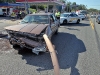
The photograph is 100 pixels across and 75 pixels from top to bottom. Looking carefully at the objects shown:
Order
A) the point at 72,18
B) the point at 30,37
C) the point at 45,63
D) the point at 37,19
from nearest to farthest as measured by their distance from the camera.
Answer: the point at 45,63 → the point at 30,37 → the point at 37,19 → the point at 72,18

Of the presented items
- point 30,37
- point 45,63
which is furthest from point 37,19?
point 45,63

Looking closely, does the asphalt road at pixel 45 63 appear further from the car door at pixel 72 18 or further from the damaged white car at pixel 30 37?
the car door at pixel 72 18

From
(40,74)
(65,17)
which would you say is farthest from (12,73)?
(65,17)

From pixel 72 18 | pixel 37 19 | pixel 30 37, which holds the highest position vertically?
pixel 37 19

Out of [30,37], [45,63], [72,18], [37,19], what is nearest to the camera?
[45,63]

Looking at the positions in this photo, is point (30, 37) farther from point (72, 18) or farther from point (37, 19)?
point (72, 18)

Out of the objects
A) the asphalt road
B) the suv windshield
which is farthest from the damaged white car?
the suv windshield

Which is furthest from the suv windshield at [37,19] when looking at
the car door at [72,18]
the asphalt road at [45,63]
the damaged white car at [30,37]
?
the car door at [72,18]

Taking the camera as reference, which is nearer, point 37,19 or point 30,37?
point 30,37

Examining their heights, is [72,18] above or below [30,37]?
below

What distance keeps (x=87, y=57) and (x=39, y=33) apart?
7.10ft

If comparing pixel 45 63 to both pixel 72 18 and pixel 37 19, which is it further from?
pixel 72 18

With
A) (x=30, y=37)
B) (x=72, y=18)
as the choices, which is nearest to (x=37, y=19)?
(x=30, y=37)

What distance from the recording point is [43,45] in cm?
617
